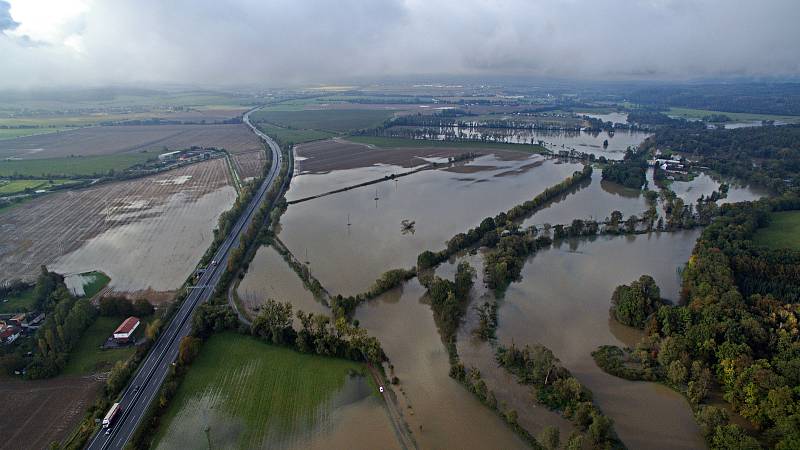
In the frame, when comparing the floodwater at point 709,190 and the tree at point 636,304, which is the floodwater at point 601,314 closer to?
the tree at point 636,304

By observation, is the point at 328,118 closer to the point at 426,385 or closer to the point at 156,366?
the point at 156,366

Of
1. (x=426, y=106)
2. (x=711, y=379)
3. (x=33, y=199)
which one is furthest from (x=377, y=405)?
(x=426, y=106)

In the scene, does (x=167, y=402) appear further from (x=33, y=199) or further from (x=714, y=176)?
(x=714, y=176)

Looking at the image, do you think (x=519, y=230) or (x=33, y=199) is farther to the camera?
(x=33, y=199)

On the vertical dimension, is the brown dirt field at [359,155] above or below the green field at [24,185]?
above

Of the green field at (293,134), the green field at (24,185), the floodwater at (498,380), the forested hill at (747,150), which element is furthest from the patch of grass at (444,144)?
the floodwater at (498,380)

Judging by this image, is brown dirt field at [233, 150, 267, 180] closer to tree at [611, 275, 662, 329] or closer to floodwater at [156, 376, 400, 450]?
floodwater at [156, 376, 400, 450]

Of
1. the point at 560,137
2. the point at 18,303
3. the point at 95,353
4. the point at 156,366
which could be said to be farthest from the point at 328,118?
the point at 156,366
